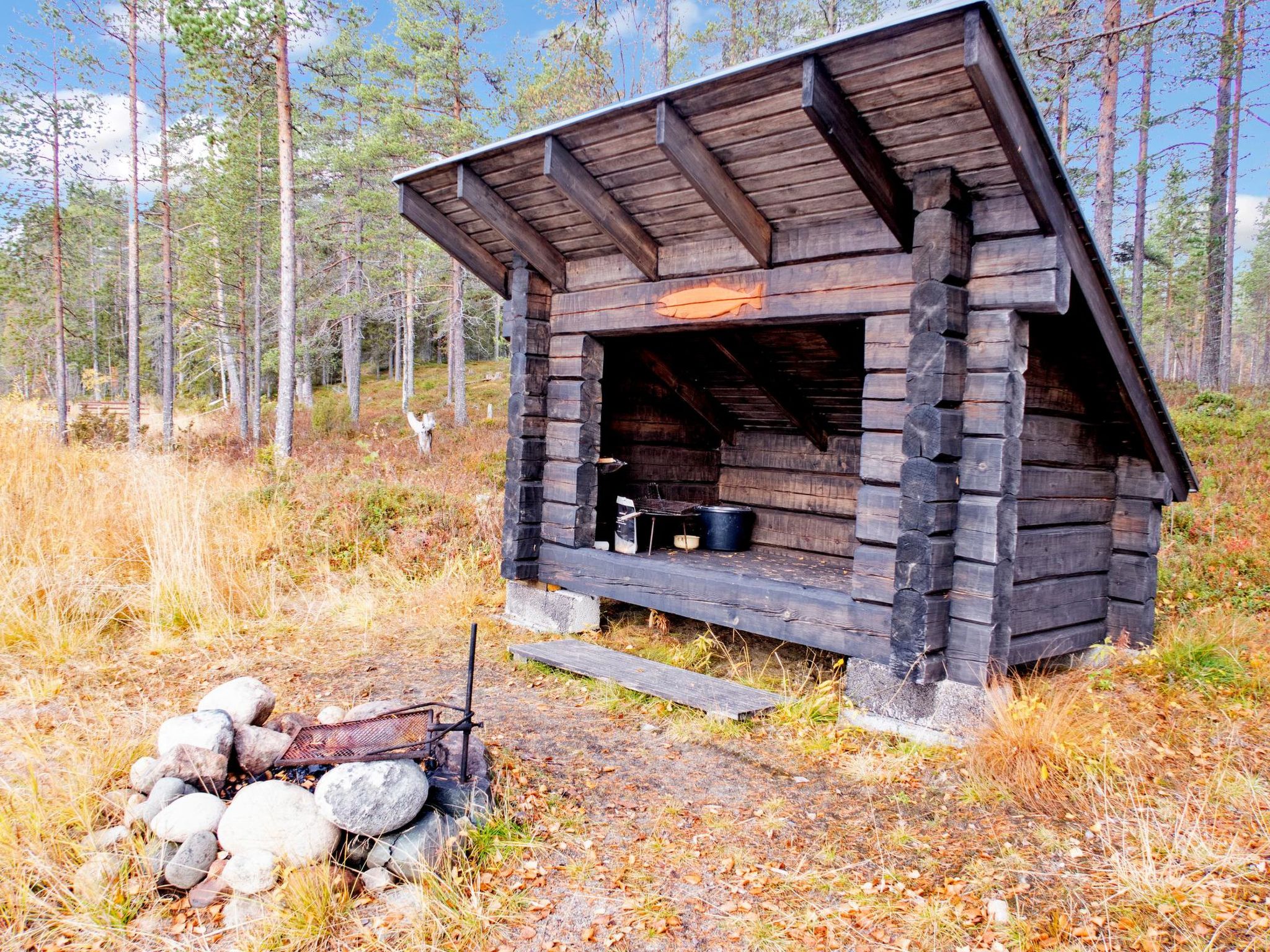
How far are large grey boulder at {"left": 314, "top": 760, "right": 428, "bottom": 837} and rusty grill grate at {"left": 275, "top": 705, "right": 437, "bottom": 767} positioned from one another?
17cm

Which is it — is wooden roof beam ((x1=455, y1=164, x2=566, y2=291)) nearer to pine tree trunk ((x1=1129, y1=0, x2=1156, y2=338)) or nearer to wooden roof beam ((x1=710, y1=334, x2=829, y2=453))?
wooden roof beam ((x1=710, y1=334, x2=829, y2=453))

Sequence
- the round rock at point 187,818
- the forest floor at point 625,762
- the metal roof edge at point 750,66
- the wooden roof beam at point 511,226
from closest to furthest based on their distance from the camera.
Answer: the forest floor at point 625,762 < the round rock at point 187,818 < the metal roof edge at point 750,66 < the wooden roof beam at point 511,226

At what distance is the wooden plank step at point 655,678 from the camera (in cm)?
498

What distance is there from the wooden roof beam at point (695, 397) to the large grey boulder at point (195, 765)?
16.2 feet

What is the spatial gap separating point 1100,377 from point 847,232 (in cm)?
190

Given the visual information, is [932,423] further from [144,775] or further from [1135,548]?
[144,775]

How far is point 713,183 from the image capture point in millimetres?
4785

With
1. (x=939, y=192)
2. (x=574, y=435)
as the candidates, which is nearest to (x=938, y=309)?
(x=939, y=192)

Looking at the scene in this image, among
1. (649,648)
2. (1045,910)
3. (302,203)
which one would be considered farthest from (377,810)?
(302,203)

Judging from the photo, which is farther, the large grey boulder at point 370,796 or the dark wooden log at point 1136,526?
the dark wooden log at point 1136,526

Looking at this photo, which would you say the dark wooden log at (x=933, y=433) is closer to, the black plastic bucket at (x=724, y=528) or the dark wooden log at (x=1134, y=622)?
the dark wooden log at (x=1134, y=622)

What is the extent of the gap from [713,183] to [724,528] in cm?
360

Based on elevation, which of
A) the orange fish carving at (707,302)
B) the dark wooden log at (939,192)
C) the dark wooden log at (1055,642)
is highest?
the dark wooden log at (939,192)

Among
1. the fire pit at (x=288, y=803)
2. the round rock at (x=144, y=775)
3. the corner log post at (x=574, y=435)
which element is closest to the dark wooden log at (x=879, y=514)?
the fire pit at (x=288, y=803)
